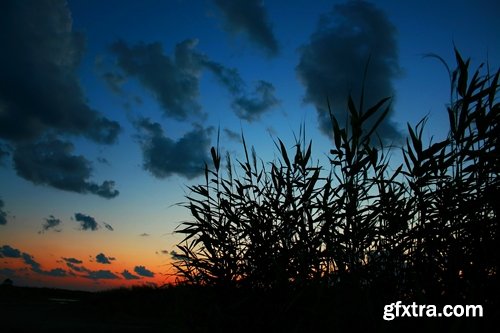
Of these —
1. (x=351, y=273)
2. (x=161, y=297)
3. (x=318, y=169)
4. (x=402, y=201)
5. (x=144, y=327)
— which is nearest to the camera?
(x=351, y=273)

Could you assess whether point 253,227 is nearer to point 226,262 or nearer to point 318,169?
point 226,262

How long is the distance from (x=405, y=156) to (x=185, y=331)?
10.3 ft

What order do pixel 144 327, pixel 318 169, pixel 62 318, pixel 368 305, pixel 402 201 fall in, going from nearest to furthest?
pixel 368 305, pixel 402 201, pixel 318 169, pixel 144 327, pixel 62 318

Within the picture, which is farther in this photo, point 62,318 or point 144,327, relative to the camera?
point 62,318

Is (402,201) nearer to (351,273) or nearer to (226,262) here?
(351,273)

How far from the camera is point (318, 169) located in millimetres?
4406

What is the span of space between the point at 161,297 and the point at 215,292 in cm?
154

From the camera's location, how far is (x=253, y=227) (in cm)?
446

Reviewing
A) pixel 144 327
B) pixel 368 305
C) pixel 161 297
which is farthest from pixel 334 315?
pixel 144 327

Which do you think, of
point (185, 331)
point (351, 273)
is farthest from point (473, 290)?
point (185, 331)

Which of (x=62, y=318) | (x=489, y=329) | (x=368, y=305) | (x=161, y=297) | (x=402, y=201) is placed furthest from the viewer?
(x=62, y=318)

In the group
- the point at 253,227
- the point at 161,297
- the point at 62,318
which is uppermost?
the point at 253,227

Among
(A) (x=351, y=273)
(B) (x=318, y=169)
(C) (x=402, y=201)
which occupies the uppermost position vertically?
(B) (x=318, y=169)

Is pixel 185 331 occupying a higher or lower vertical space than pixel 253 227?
lower
